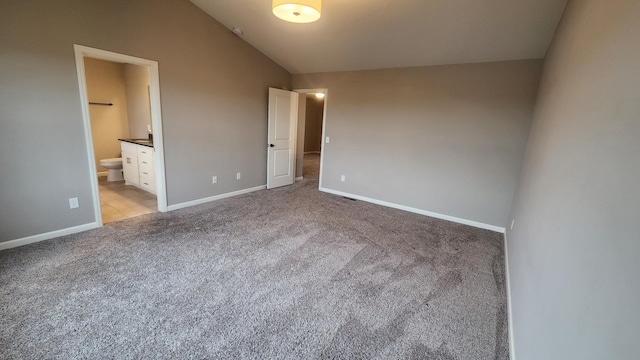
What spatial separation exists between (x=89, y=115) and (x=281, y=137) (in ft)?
9.75

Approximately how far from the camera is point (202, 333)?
1769mm

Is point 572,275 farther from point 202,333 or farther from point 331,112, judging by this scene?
point 331,112

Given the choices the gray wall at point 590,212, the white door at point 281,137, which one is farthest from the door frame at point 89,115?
the gray wall at point 590,212

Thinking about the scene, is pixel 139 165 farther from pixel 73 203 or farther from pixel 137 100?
pixel 73 203

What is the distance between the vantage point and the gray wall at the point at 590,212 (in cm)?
73

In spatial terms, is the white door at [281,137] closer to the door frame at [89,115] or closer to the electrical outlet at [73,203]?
the door frame at [89,115]

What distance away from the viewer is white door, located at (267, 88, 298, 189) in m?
5.14

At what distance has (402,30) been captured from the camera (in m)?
3.36

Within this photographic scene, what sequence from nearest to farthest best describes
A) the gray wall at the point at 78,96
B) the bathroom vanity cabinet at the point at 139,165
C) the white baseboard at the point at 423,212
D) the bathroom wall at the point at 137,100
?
the gray wall at the point at 78,96
the white baseboard at the point at 423,212
the bathroom vanity cabinet at the point at 139,165
the bathroom wall at the point at 137,100

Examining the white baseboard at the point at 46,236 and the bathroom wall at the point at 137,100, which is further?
the bathroom wall at the point at 137,100

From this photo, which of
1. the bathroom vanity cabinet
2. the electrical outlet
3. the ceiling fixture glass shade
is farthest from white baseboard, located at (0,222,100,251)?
the ceiling fixture glass shade

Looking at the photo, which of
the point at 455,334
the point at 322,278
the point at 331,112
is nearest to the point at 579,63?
the point at 455,334

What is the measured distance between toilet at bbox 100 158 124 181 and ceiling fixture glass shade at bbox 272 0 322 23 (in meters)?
4.46

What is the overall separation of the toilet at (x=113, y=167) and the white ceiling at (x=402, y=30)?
3.28 meters
